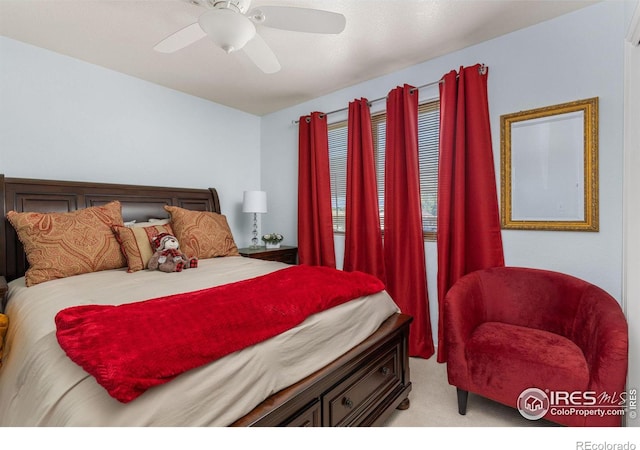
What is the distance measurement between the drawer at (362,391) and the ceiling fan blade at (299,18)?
1.72 metres

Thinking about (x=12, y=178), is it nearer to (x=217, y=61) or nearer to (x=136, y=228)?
(x=136, y=228)

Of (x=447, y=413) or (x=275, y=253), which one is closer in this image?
(x=447, y=413)

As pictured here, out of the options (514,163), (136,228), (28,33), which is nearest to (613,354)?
(514,163)

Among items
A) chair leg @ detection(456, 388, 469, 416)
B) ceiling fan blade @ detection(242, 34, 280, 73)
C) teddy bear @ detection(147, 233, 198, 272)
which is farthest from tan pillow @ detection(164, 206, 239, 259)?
chair leg @ detection(456, 388, 469, 416)

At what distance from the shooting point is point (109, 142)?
280 centimetres

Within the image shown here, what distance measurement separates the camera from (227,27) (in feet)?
4.90

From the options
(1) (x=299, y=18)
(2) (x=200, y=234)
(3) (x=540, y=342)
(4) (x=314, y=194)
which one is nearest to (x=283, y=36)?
(1) (x=299, y=18)

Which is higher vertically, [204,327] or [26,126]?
[26,126]

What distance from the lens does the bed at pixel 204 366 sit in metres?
0.88

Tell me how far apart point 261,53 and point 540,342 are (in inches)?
90.4

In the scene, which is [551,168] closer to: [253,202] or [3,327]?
[253,202]

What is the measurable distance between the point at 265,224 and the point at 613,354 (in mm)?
3485

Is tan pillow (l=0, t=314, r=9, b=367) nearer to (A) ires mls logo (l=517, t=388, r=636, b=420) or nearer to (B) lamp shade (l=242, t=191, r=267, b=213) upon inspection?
(B) lamp shade (l=242, t=191, r=267, b=213)

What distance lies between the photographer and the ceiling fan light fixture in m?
1.47
